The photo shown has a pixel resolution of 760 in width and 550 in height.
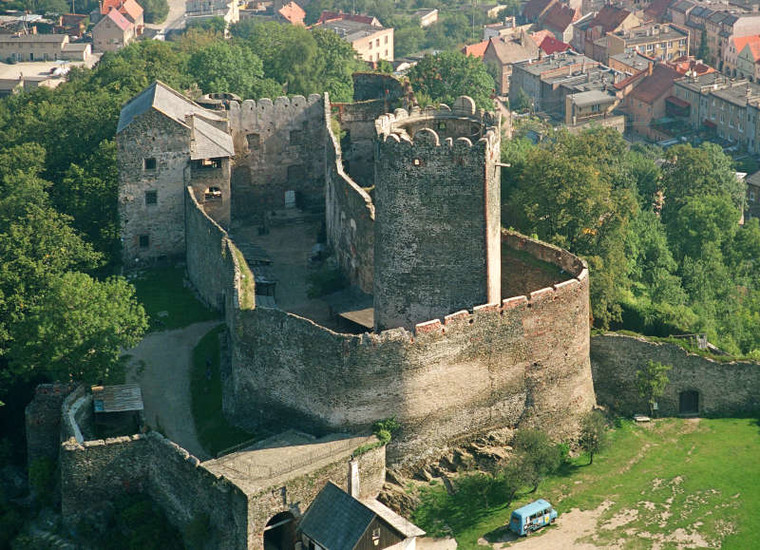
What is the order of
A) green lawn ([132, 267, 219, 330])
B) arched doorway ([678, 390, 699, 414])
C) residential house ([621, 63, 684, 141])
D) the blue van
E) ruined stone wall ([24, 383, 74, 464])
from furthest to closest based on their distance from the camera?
residential house ([621, 63, 684, 141]) → green lawn ([132, 267, 219, 330]) → arched doorway ([678, 390, 699, 414]) → ruined stone wall ([24, 383, 74, 464]) → the blue van

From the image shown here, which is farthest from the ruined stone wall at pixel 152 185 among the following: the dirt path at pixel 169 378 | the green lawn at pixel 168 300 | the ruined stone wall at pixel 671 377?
the ruined stone wall at pixel 671 377

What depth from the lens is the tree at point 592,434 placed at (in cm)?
7462

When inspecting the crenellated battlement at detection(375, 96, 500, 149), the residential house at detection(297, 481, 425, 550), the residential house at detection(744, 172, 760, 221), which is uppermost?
the crenellated battlement at detection(375, 96, 500, 149)

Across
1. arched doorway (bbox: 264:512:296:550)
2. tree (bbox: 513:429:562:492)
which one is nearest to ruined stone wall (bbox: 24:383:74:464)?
arched doorway (bbox: 264:512:296:550)

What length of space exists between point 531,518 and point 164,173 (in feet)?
111

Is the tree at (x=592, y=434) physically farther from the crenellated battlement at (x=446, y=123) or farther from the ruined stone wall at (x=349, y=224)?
the crenellated battlement at (x=446, y=123)

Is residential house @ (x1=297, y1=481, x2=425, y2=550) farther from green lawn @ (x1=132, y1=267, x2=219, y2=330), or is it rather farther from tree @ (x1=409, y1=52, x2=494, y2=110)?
tree @ (x1=409, y1=52, x2=494, y2=110)

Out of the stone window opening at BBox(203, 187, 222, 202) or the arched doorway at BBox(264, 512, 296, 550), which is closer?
the arched doorway at BBox(264, 512, 296, 550)

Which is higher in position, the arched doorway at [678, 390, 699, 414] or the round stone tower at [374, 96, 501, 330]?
the round stone tower at [374, 96, 501, 330]

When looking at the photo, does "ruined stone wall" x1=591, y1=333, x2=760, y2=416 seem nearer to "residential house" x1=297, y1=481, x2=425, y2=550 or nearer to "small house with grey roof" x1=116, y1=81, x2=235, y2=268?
"residential house" x1=297, y1=481, x2=425, y2=550

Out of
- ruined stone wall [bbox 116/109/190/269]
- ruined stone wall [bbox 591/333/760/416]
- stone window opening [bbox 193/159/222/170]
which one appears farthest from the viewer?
stone window opening [bbox 193/159/222/170]

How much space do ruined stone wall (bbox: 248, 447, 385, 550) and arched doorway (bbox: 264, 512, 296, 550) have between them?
0.52 metres

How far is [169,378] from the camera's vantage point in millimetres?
78062

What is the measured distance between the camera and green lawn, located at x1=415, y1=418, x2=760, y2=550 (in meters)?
69.1
